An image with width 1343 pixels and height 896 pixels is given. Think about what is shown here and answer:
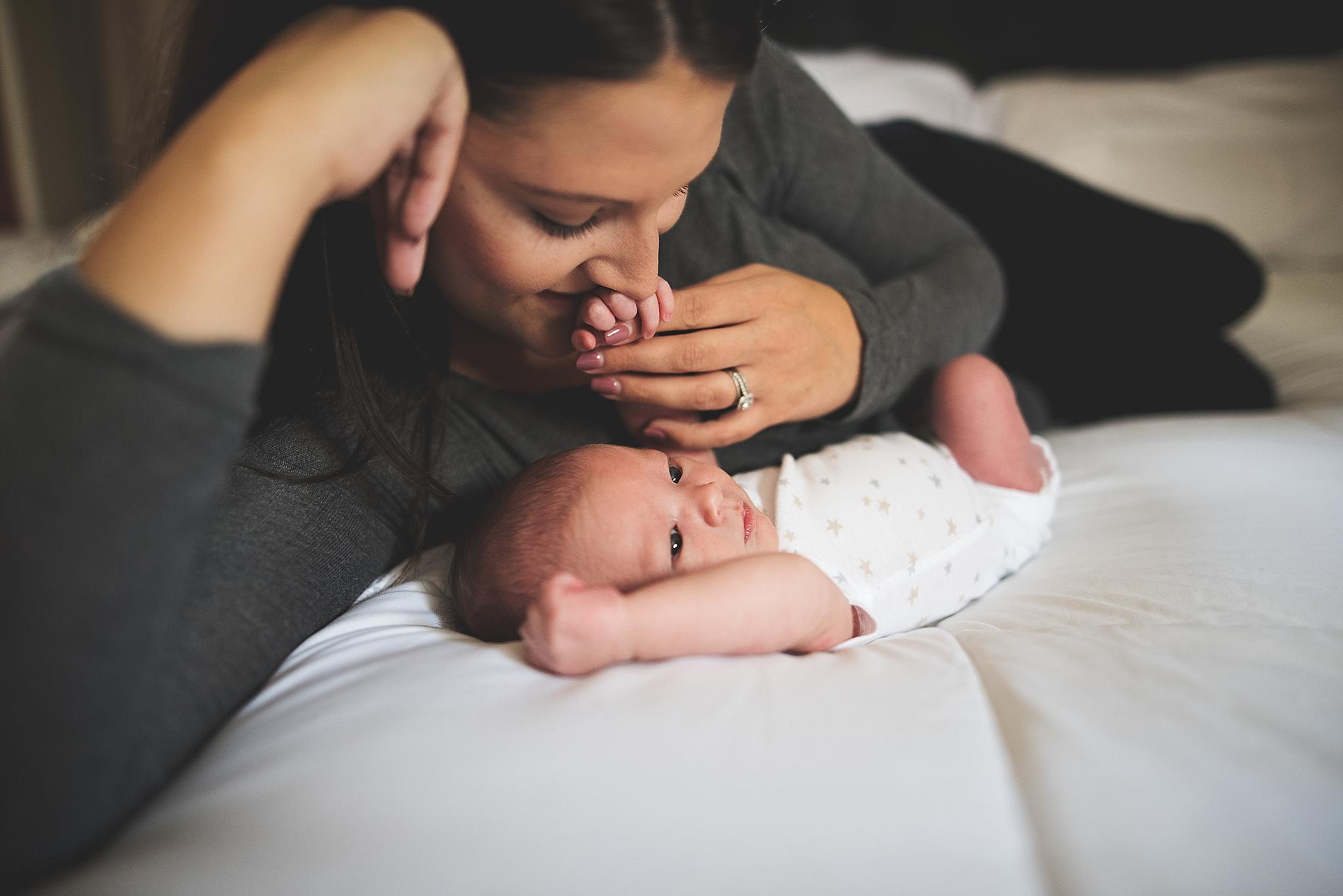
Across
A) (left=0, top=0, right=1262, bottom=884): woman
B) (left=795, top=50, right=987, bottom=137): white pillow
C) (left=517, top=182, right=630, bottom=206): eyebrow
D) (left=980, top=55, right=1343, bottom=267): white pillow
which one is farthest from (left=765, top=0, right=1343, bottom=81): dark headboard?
(left=517, top=182, right=630, bottom=206): eyebrow

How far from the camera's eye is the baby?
2.26ft

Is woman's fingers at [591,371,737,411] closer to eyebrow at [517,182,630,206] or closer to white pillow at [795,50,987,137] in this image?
eyebrow at [517,182,630,206]

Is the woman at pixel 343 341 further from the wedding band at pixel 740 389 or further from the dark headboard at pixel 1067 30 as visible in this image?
the dark headboard at pixel 1067 30

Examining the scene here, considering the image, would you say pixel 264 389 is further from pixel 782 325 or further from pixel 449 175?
pixel 782 325

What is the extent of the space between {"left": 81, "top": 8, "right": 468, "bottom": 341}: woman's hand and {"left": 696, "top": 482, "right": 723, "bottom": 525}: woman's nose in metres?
0.39

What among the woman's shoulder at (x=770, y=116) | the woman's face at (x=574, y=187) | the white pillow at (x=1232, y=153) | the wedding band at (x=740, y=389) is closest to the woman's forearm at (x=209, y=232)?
the woman's face at (x=574, y=187)

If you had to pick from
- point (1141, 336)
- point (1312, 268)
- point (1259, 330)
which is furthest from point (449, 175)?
point (1312, 268)

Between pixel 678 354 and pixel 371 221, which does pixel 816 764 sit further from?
pixel 371 221

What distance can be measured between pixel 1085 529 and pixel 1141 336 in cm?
63

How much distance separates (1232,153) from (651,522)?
81.5 inches

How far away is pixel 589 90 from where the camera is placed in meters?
0.65

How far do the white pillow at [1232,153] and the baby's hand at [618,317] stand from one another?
1.73 metres

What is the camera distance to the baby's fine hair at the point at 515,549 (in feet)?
2.64

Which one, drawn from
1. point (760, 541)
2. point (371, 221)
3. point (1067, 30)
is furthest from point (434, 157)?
point (1067, 30)
